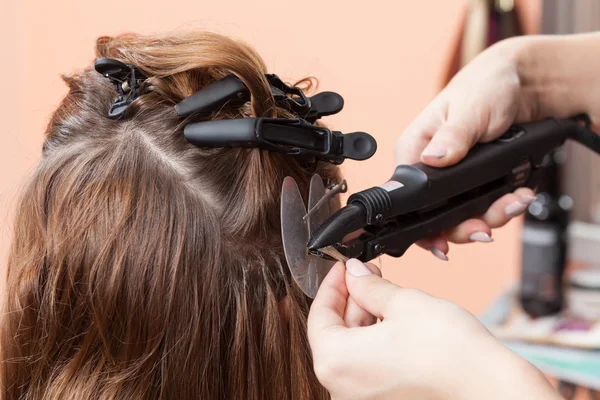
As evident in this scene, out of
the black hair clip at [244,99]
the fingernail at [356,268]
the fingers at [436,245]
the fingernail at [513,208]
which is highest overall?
the black hair clip at [244,99]

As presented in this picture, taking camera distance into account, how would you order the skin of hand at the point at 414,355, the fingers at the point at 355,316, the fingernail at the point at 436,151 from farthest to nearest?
the fingernail at the point at 436,151, the fingers at the point at 355,316, the skin of hand at the point at 414,355

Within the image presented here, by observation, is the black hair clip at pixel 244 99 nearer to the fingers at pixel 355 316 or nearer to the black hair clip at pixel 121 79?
the black hair clip at pixel 121 79

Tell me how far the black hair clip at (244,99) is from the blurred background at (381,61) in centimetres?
69

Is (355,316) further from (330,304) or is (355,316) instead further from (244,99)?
(244,99)

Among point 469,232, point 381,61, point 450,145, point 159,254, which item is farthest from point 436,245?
point 381,61

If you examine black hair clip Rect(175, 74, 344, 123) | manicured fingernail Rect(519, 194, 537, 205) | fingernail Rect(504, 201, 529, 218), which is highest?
black hair clip Rect(175, 74, 344, 123)

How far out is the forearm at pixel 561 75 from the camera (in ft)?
3.15

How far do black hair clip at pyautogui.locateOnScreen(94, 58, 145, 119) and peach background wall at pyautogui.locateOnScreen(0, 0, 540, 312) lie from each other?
2.55 feet

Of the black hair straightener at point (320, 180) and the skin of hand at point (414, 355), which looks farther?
the black hair straightener at point (320, 180)

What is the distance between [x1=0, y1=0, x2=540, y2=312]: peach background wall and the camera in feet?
4.99

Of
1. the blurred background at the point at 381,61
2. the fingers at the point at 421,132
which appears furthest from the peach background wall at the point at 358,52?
the fingers at the point at 421,132

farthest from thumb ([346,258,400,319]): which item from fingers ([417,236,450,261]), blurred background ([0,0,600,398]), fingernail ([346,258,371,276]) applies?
blurred background ([0,0,600,398])

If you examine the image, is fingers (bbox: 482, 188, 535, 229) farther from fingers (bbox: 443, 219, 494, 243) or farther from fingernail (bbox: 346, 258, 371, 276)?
fingernail (bbox: 346, 258, 371, 276)

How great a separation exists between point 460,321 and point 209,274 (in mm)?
272
